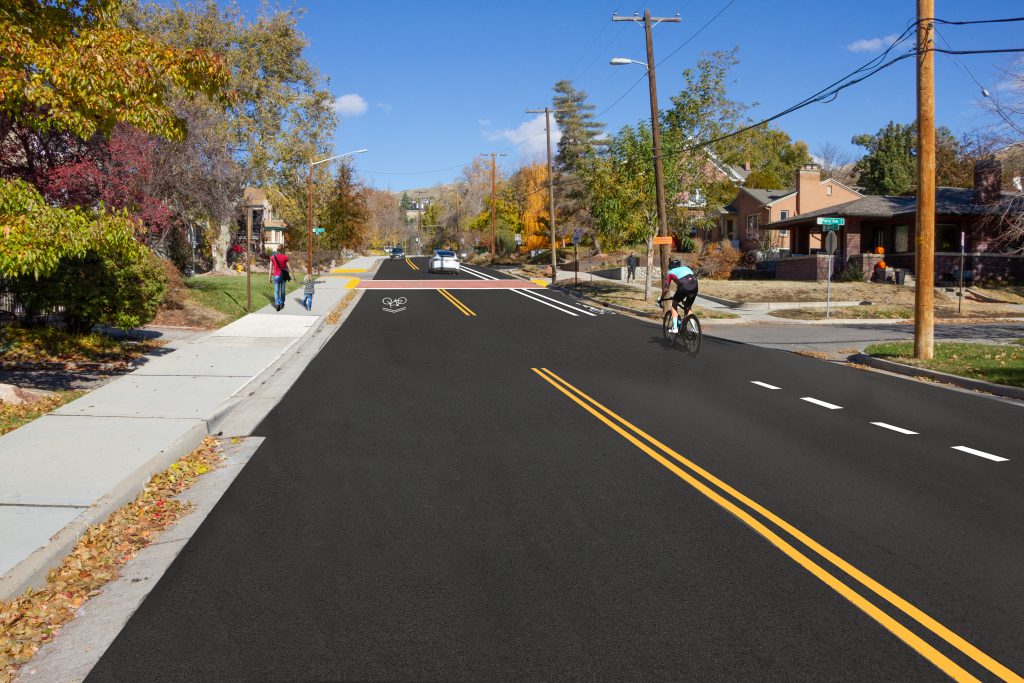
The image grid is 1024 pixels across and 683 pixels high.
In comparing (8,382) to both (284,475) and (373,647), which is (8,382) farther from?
(373,647)

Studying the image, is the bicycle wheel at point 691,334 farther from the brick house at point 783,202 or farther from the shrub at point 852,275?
the brick house at point 783,202

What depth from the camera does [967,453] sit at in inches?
324

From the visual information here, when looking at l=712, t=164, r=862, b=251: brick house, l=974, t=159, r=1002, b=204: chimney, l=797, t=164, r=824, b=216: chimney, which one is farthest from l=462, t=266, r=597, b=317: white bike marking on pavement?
l=797, t=164, r=824, b=216: chimney

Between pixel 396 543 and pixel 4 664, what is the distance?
2370mm

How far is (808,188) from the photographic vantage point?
193 feet

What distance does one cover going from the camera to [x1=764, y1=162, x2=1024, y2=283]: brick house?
3728 centimetres

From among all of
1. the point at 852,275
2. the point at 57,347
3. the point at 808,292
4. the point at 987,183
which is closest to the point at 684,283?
the point at 57,347

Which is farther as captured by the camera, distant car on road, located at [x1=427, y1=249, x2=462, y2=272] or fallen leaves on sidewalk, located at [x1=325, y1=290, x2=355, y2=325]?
distant car on road, located at [x1=427, y1=249, x2=462, y2=272]

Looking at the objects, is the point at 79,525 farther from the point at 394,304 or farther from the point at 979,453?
the point at 394,304

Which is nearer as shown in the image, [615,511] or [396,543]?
[396,543]

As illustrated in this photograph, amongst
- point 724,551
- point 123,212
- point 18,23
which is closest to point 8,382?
point 123,212

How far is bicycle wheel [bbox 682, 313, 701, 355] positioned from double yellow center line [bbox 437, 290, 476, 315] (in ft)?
36.0

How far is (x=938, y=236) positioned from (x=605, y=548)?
4027 cm

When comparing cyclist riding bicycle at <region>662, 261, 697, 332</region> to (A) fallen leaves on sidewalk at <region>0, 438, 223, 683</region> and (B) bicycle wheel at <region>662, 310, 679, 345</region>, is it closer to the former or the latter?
(B) bicycle wheel at <region>662, 310, 679, 345</region>
